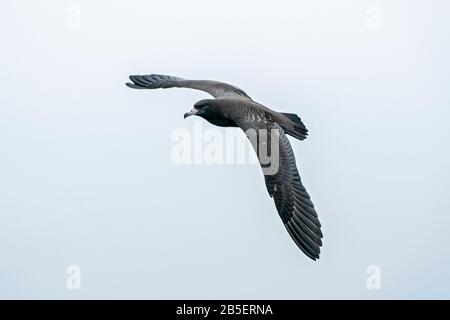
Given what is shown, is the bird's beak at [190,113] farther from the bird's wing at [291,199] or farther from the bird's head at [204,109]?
the bird's wing at [291,199]

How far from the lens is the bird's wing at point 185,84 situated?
19.0m

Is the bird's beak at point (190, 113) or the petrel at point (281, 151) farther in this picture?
the bird's beak at point (190, 113)

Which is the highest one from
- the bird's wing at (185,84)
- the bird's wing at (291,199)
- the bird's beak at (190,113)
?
the bird's wing at (185,84)

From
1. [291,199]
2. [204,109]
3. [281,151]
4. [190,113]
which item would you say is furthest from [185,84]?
[291,199]

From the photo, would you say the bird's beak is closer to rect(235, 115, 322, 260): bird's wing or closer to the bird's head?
the bird's head

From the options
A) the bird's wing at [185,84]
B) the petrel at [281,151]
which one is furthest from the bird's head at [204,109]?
the bird's wing at [185,84]

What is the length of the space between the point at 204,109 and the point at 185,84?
1.38 meters

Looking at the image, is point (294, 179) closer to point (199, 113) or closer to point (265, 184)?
point (265, 184)

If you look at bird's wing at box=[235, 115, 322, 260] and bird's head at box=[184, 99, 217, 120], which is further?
bird's head at box=[184, 99, 217, 120]

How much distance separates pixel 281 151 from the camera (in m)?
16.7

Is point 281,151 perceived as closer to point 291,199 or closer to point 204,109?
point 291,199

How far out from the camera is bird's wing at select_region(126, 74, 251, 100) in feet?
62.3

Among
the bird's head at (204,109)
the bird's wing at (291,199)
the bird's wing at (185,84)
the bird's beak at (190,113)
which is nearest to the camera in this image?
the bird's wing at (291,199)

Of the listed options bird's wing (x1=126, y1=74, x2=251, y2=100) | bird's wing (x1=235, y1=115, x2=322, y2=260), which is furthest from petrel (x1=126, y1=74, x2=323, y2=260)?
bird's wing (x1=126, y1=74, x2=251, y2=100)
